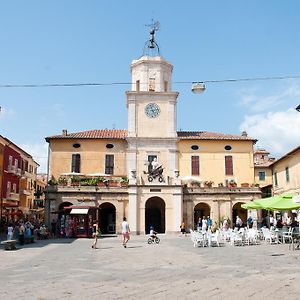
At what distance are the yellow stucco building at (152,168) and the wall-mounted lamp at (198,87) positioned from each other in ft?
68.2

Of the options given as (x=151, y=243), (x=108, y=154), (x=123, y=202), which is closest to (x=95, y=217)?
(x=123, y=202)

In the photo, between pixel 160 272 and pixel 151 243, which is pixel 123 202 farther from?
pixel 160 272

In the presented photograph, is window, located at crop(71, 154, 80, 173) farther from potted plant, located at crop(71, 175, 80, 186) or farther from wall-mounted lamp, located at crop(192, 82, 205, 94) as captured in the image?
wall-mounted lamp, located at crop(192, 82, 205, 94)

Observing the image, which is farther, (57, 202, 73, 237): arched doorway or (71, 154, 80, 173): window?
(71, 154, 80, 173): window

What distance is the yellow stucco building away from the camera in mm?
35156

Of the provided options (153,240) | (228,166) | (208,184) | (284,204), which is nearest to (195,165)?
(208,184)

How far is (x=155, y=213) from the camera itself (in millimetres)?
37875

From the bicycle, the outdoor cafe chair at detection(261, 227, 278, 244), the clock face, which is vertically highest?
the clock face

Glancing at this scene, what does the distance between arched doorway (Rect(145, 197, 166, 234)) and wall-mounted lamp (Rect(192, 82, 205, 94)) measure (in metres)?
22.8

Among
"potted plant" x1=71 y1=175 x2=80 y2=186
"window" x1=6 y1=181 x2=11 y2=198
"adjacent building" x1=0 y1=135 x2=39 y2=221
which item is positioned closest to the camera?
"potted plant" x1=71 y1=175 x2=80 y2=186

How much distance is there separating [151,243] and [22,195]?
3190 cm

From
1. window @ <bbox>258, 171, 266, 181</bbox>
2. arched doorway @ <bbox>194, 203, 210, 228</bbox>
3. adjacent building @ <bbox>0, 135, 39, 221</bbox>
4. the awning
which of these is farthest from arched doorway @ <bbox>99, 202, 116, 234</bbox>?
window @ <bbox>258, 171, 266, 181</bbox>

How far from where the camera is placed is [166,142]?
1485 inches

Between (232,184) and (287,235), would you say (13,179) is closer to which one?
(232,184)
